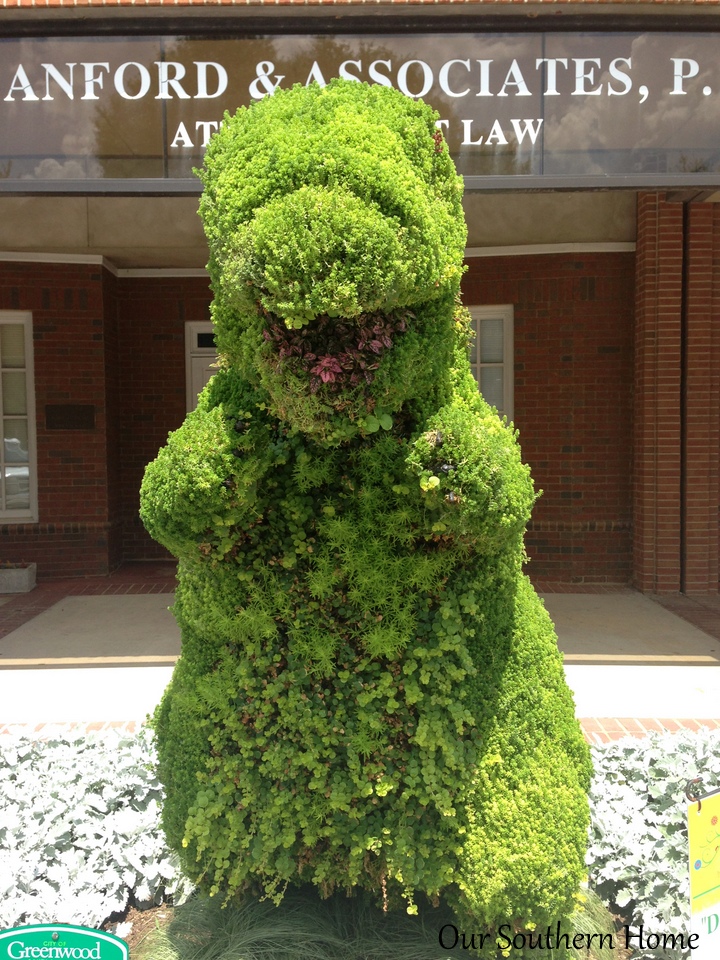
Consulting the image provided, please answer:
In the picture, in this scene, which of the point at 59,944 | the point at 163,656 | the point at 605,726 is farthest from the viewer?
the point at 163,656

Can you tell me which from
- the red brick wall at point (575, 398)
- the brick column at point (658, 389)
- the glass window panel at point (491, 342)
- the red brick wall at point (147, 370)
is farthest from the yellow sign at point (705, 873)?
the red brick wall at point (147, 370)

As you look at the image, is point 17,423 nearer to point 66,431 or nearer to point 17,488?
point 66,431

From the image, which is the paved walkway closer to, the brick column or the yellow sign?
the brick column

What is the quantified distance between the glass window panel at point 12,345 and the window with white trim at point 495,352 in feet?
16.6

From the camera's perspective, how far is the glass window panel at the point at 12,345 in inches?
355

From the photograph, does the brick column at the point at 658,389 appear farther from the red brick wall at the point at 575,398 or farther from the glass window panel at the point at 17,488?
the glass window panel at the point at 17,488

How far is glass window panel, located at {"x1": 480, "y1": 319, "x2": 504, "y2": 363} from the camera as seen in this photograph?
345 inches

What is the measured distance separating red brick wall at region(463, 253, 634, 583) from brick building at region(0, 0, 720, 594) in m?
0.02

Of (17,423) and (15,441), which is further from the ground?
(17,423)

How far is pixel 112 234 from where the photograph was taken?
8438 millimetres

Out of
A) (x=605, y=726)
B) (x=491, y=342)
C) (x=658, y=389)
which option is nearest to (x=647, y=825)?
(x=605, y=726)

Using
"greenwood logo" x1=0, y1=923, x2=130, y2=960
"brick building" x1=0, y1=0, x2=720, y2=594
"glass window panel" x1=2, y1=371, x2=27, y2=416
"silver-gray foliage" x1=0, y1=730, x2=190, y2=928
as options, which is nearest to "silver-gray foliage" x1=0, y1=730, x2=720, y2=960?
"silver-gray foliage" x1=0, y1=730, x2=190, y2=928

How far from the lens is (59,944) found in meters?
1.91

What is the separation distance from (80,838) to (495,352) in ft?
22.3
